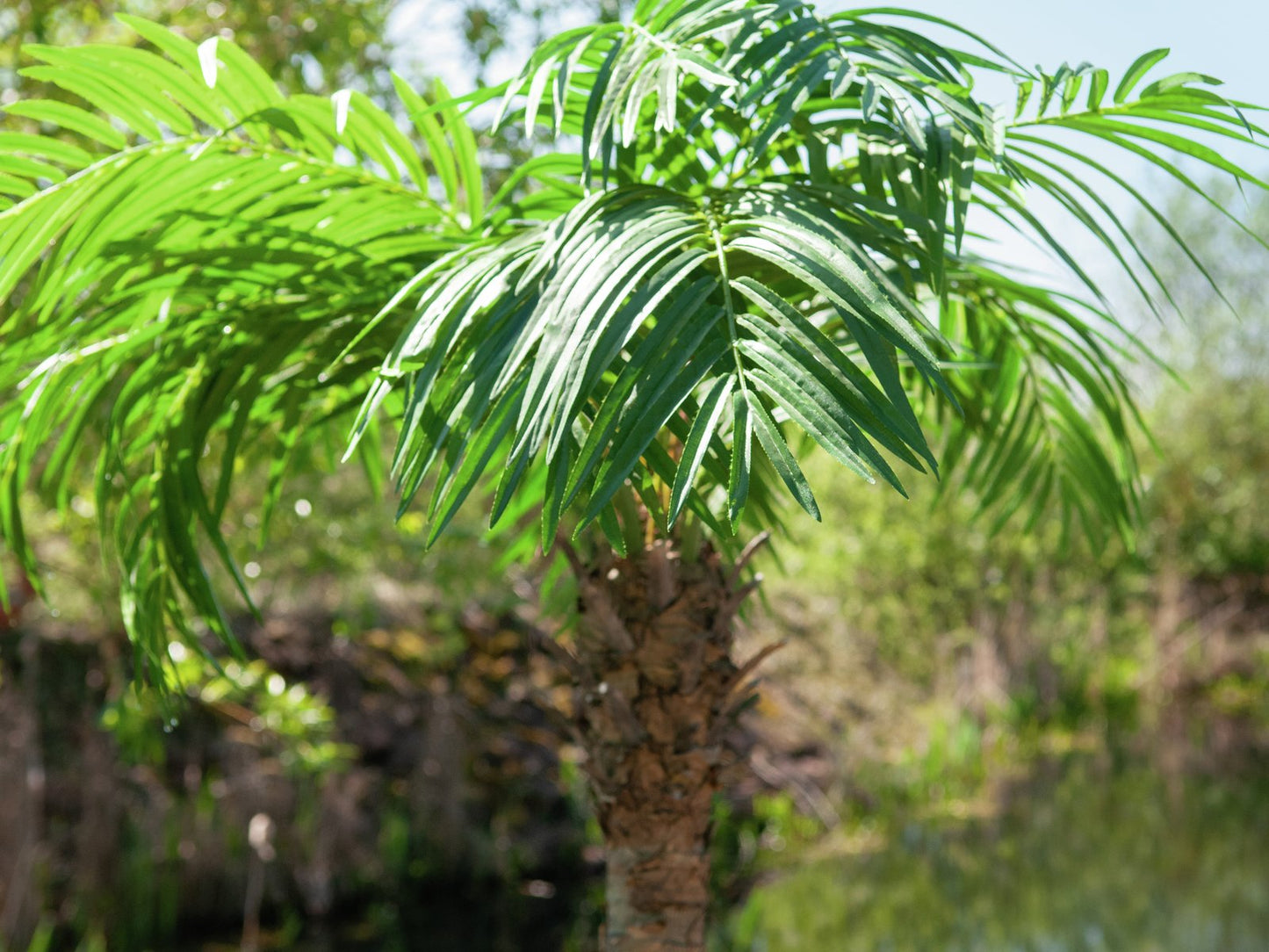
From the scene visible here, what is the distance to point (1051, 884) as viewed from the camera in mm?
7020

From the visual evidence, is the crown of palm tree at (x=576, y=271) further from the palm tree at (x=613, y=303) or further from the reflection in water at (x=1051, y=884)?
the reflection in water at (x=1051, y=884)

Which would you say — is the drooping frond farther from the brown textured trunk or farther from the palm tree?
the brown textured trunk

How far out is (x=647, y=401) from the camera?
127cm

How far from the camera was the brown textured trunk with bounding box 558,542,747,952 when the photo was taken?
2.01 m

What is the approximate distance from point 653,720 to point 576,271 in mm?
933

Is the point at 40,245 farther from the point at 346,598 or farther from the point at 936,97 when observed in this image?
the point at 346,598

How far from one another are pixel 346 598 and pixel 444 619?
502mm

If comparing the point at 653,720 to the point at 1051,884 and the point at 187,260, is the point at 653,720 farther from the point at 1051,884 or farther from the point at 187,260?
the point at 1051,884

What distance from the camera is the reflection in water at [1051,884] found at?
238 inches

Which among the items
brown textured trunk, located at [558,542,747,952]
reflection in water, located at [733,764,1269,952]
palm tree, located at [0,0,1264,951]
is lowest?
reflection in water, located at [733,764,1269,952]

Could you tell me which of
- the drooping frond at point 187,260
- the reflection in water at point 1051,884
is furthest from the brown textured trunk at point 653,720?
the reflection in water at point 1051,884

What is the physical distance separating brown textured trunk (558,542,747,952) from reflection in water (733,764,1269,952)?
4.05 m

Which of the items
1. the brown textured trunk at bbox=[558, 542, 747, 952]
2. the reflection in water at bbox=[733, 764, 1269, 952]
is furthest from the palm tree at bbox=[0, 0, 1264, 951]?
the reflection in water at bbox=[733, 764, 1269, 952]

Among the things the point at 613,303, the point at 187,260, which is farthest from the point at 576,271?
the point at 187,260
